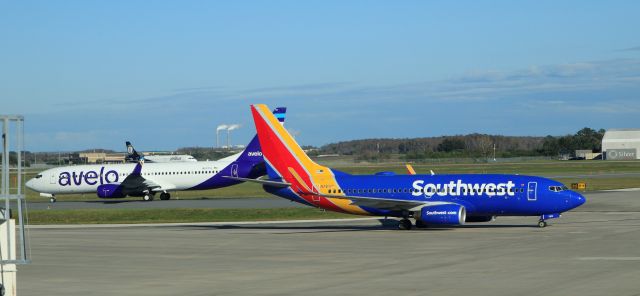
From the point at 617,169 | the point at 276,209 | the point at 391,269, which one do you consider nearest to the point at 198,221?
the point at 276,209

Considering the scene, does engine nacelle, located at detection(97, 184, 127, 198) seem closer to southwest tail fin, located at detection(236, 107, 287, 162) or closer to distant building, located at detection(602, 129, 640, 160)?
southwest tail fin, located at detection(236, 107, 287, 162)

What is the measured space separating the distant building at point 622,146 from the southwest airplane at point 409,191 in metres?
148

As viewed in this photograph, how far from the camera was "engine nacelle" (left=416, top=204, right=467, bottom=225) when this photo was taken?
1802 inches

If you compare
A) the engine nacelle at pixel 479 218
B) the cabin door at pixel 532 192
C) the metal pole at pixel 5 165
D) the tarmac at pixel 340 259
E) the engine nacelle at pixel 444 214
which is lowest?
the tarmac at pixel 340 259

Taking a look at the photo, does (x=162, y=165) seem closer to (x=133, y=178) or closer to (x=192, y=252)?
(x=133, y=178)

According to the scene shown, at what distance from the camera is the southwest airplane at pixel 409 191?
46.2 meters

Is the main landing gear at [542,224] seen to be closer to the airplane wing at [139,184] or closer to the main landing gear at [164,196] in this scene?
the airplane wing at [139,184]

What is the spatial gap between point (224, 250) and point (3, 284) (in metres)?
18.2

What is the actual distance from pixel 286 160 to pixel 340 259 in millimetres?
16118

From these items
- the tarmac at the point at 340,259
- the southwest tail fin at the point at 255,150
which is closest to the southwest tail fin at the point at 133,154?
the southwest tail fin at the point at 255,150

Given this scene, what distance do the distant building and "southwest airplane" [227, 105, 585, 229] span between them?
147728 mm

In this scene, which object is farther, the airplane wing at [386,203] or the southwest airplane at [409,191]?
the airplane wing at [386,203]

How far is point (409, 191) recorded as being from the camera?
48.0 m

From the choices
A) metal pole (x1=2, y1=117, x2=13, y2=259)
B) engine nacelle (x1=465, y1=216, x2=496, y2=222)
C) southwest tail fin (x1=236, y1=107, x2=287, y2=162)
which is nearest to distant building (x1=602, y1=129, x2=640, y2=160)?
southwest tail fin (x1=236, y1=107, x2=287, y2=162)
